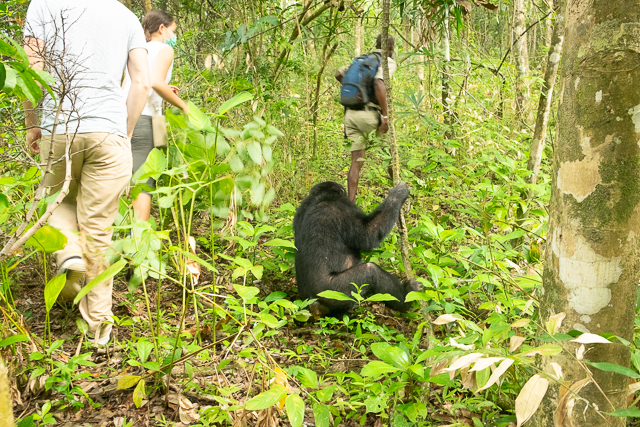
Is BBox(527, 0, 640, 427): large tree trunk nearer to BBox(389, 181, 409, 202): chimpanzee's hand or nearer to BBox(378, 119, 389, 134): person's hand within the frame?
BBox(389, 181, 409, 202): chimpanzee's hand

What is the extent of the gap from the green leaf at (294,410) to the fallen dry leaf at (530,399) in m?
0.90

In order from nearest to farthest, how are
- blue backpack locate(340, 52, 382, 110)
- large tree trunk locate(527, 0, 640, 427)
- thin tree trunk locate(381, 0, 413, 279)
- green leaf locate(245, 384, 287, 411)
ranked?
large tree trunk locate(527, 0, 640, 427)
green leaf locate(245, 384, 287, 411)
thin tree trunk locate(381, 0, 413, 279)
blue backpack locate(340, 52, 382, 110)

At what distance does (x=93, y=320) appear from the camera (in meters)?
2.76

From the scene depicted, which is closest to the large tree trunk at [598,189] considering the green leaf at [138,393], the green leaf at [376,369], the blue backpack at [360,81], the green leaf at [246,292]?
the green leaf at [376,369]

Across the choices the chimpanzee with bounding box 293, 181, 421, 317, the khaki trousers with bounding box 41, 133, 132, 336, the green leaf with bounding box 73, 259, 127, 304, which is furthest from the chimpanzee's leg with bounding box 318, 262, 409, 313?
the green leaf with bounding box 73, 259, 127, 304

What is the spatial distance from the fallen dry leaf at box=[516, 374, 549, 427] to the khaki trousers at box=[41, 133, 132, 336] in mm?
2407

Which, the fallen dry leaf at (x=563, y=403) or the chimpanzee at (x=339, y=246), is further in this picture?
the chimpanzee at (x=339, y=246)

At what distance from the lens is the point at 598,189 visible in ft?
4.35

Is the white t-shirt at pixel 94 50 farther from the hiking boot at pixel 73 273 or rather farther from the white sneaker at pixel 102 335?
the white sneaker at pixel 102 335

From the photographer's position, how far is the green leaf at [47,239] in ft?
6.81

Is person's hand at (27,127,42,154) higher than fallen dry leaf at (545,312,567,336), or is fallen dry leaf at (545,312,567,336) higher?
person's hand at (27,127,42,154)

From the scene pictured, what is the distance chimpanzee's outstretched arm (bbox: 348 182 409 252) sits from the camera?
10.7 ft

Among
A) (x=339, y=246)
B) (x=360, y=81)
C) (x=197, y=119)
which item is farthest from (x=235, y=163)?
(x=360, y=81)

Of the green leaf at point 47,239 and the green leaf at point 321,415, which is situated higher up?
the green leaf at point 47,239
